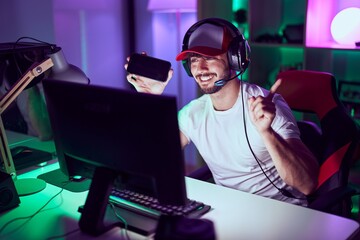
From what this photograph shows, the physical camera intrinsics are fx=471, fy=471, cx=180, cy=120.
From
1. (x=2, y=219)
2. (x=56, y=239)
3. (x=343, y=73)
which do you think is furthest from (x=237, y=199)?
(x=343, y=73)

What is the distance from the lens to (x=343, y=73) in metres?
3.11

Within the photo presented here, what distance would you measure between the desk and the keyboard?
42 mm

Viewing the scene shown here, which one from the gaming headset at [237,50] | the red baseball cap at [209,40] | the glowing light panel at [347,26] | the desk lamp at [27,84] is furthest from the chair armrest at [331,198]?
the glowing light panel at [347,26]

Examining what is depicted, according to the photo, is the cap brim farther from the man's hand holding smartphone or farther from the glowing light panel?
the glowing light panel

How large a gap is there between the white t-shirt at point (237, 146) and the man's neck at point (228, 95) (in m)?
0.02

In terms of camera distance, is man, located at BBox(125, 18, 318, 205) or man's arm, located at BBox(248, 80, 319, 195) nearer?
man's arm, located at BBox(248, 80, 319, 195)

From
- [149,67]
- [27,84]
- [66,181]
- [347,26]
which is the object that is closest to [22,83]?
[27,84]

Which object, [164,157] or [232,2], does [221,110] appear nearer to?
[164,157]

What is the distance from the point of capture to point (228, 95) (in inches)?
73.9

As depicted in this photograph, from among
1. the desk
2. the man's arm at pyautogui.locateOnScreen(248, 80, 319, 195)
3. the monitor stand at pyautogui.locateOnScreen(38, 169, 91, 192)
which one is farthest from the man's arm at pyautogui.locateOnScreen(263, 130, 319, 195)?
the monitor stand at pyautogui.locateOnScreen(38, 169, 91, 192)

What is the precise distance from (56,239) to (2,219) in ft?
0.82

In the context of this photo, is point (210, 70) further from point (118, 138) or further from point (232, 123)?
point (118, 138)

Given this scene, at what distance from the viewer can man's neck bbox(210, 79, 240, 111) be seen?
187cm

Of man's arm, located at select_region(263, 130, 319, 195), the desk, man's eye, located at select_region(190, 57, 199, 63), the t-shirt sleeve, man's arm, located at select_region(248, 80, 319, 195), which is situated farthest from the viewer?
man's eye, located at select_region(190, 57, 199, 63)
